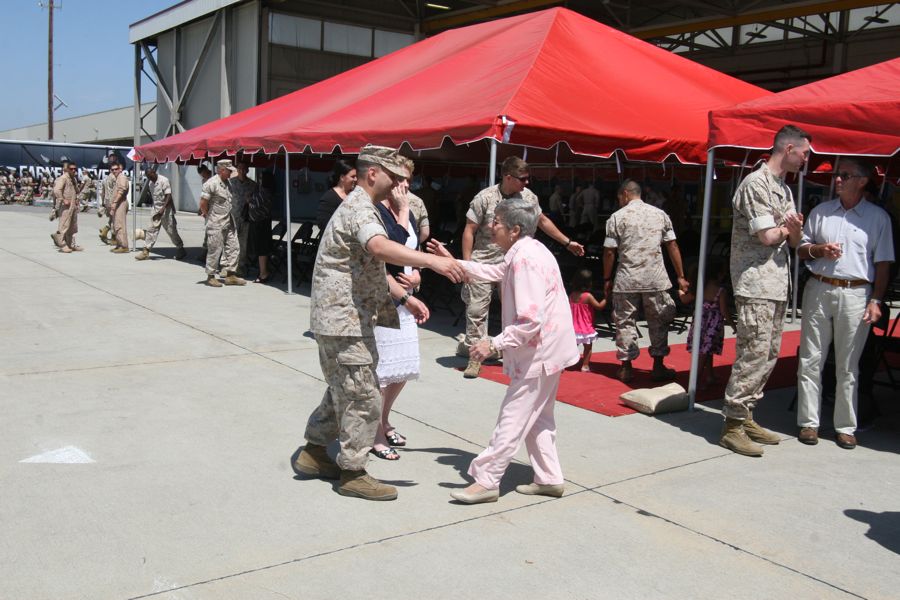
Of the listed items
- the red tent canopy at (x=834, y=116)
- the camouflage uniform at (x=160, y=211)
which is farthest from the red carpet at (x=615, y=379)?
the camouflage uniform at (x=160, y=211)

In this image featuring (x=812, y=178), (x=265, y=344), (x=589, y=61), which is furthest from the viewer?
(x=589, y=61)

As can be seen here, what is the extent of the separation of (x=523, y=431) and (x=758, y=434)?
6.87ft

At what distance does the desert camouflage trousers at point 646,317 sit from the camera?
6.96 metres

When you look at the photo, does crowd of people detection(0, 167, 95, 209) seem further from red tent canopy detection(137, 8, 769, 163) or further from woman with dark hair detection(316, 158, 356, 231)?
woman with dark hair detection(316, 158, 356, 231)

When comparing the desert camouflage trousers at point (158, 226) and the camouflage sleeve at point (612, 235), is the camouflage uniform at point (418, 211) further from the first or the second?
the desert camouflage trousers at point (158, 226)

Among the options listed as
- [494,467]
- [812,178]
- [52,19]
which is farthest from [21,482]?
[52,19]

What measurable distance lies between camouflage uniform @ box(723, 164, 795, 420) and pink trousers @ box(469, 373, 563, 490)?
165cm

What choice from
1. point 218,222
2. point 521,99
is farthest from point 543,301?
point 218,222

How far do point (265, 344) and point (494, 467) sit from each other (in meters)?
4.51

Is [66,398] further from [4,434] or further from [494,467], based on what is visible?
[494,467]

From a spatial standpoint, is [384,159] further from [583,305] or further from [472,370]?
[583,305]

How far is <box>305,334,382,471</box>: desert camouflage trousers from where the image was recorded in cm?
409

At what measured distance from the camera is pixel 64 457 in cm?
475

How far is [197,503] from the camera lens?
413 cm
